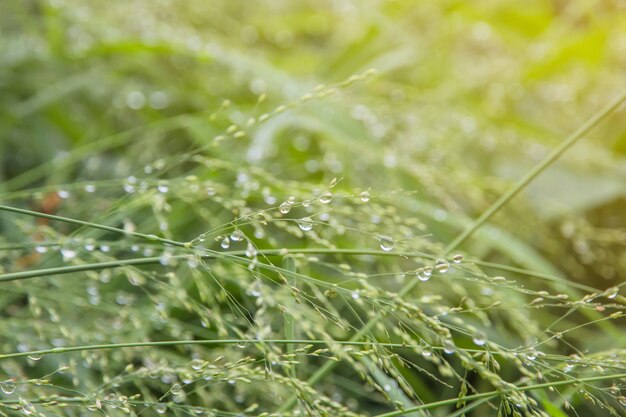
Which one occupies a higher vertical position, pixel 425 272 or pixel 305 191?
pixel 425 272

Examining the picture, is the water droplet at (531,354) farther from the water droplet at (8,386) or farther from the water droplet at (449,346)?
the water droplet at (8,386)

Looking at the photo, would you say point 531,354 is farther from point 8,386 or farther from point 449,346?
point 8,386

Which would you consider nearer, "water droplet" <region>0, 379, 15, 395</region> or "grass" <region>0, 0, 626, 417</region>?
"water droplet" <region>0, 379, 15, 395</region>

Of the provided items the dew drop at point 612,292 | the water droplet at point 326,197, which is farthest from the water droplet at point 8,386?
the dew drop at point 612,292

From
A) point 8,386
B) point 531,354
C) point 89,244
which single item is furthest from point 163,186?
point 531,354

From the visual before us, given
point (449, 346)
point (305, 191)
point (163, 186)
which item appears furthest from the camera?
point (305, 191)

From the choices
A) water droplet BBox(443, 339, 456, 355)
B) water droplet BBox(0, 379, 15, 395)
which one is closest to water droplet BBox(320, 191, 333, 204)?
water droplet BBox(443, 339, 456, 355)

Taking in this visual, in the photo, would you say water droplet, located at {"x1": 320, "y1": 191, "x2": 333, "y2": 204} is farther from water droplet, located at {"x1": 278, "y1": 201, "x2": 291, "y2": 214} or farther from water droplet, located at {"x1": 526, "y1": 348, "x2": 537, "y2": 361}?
water droplet, located at {"x1": 526, "y1": 348, "x2": 537, "y2": 361}

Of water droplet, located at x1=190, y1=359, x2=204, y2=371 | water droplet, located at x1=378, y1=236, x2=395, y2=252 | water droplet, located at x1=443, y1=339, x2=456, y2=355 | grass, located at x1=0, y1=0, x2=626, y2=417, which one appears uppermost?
water droplet, located at x1=378, y1=236, x2=395, y2=252
